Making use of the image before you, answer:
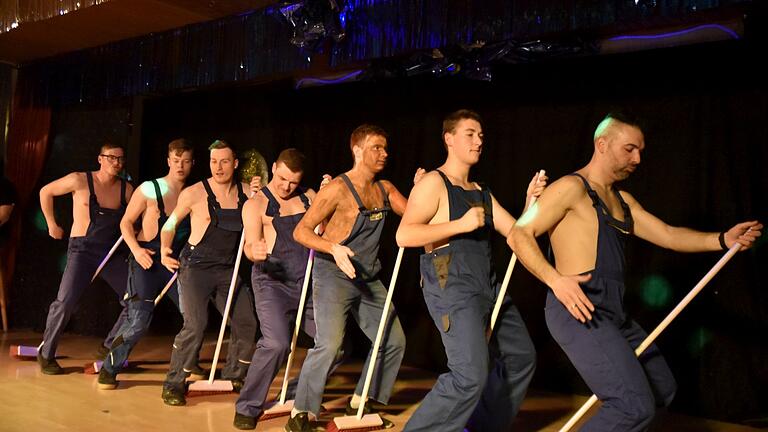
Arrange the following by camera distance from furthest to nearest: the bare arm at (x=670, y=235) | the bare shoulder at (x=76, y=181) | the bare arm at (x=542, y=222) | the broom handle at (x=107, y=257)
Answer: the bare shoulder at (x=76, y=181) → the broom handle at (x=107, y=257) → the bare arm at (x=670, y=235) → the bare arm at (x=542, y=222)

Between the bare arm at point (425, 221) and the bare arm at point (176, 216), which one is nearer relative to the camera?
the bare arm at point (425, 221)

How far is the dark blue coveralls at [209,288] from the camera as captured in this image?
4734mm

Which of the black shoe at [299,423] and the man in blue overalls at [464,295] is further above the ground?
the man in blue overalls at [464,295]

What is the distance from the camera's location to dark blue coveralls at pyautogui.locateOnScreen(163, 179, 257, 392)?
4.73 m

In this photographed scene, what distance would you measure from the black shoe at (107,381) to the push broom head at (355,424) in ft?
5.88

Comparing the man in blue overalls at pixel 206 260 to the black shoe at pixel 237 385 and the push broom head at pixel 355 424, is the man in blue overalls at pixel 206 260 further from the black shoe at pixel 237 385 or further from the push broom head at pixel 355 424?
the push broom head at pixel 355 424

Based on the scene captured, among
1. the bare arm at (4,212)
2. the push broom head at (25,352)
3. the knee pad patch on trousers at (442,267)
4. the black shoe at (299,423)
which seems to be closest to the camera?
the knee pad patch on trousers at (442,267)

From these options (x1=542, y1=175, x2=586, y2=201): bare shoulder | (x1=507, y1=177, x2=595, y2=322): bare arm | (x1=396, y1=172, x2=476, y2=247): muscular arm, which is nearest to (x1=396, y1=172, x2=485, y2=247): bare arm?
(x1=396, y1=172, x2=476, y2=247): muscular arm

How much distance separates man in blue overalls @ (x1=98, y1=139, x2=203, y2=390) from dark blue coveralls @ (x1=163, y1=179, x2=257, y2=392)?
413mm

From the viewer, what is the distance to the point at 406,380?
5699mm

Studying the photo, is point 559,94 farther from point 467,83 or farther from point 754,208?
point 754,208

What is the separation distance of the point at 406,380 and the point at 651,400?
3.10 metres

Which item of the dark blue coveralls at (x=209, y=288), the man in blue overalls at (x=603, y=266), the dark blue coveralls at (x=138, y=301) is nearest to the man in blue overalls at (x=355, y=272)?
the dark blue coveralls at (x=209, y=288)

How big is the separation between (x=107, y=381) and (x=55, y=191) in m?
1.73
